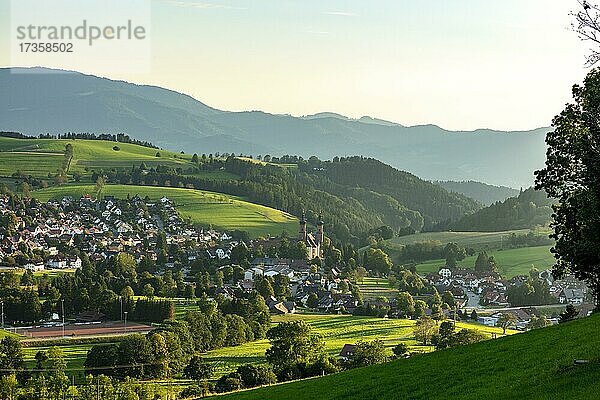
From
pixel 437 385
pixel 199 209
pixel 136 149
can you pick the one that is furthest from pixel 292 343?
pixel 136 149

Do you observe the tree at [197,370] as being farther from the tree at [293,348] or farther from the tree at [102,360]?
the tree at [102,360]

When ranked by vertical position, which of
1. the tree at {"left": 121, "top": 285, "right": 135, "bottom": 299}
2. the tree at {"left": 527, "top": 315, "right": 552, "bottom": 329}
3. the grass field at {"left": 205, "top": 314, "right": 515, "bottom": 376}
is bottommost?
the grass field at {"left": 205, "top": 314, "right": 515, "bottom": 376}

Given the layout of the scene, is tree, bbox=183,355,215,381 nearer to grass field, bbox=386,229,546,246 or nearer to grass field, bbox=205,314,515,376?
grass field, bbox=205,314,515,376

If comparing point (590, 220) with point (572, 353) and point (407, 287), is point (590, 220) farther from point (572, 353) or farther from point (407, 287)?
point (407, 287)

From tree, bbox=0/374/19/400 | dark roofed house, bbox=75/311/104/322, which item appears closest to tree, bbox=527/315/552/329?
dark roofed house, bbox=75/311/104/322

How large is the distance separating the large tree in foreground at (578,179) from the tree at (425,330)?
3951 cm

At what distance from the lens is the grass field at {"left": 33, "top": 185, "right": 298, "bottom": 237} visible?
450ft

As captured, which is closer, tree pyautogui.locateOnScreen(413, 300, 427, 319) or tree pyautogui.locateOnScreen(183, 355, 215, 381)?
tree pyautogui.locateOnScreen(183, 355, 215, 381)

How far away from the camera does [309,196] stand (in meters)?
173

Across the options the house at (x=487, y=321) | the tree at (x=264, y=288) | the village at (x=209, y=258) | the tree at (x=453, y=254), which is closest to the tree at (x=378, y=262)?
the village at (x=209, y=258)

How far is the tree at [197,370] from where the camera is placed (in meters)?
50.1

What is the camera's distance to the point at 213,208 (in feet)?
470

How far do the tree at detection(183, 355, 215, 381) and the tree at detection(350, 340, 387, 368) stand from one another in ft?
30.2

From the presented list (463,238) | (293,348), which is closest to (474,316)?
(293,348)
